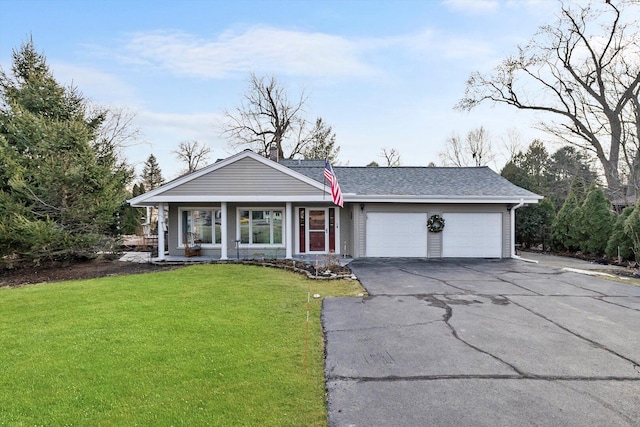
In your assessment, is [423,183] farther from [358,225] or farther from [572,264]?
[572,264]

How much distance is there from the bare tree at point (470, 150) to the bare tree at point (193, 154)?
86.8 ft

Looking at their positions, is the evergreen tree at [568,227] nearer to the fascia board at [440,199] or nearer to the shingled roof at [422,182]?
the shingled roof at [422,182]

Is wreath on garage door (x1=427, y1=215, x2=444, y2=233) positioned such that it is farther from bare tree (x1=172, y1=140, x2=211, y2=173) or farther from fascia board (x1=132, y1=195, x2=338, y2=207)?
bare tree (x1=172, y1=140, x2=211, y2=173)

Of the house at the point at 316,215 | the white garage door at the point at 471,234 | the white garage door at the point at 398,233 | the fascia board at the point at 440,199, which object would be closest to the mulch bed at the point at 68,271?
the house at the point at 316,215

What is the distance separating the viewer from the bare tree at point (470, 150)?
3597 centimetres

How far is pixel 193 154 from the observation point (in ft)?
125

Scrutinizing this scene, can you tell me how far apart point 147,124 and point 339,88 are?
13.4 m

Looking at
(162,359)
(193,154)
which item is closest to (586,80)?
(162,359)

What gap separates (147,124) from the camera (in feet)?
76.7

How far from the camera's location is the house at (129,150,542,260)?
1347 centimetres

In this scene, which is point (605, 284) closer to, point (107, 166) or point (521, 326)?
point (521, 326)

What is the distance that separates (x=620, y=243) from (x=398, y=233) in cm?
865

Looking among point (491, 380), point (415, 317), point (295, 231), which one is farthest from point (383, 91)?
point (491, 380)

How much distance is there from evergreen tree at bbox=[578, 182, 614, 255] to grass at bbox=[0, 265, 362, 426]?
44.2 ft
